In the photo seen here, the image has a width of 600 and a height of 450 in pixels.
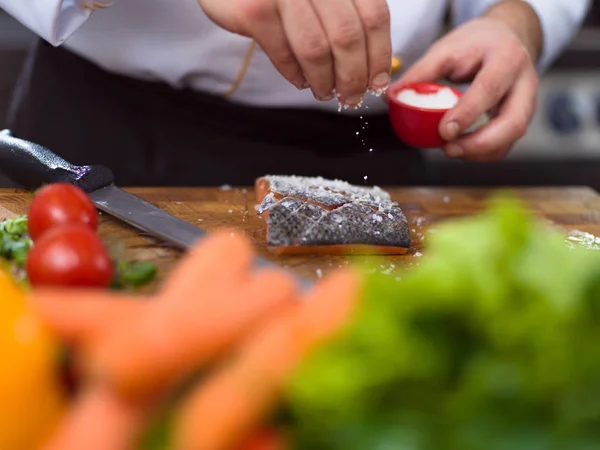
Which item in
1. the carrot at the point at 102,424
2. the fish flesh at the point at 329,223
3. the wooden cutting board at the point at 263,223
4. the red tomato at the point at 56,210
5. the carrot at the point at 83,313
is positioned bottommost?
the wooden cutting board at the point at 263,223

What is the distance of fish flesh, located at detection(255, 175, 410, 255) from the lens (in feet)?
4.19

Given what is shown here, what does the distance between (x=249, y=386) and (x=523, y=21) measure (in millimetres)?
1519

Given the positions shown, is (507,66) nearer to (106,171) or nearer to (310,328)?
(106,171)

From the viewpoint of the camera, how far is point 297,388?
1.72ft

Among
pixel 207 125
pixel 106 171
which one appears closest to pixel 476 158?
pixel 207 125

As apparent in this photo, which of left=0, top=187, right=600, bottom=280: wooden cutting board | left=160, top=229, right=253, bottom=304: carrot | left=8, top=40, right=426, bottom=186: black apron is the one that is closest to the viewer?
left=160, top=229, right=253, bottom=304: carrot

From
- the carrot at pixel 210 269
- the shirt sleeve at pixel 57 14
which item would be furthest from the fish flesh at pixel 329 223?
the carrot at pixel 210 269

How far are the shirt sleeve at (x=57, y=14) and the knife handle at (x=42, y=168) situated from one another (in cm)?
20

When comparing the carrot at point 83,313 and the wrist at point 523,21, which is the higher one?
the carrot at point 83,313

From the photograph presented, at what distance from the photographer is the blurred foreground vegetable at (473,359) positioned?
52 centimetres

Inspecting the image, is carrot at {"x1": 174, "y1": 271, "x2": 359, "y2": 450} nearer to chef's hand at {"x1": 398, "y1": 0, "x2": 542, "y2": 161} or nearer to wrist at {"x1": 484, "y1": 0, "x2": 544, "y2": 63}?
chef's hand at {"x1": 398, "y1": 0, "x2": 542, "y2": 161}

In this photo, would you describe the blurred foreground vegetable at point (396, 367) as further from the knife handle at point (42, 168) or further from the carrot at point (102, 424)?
the knife handle at point (42, 168)

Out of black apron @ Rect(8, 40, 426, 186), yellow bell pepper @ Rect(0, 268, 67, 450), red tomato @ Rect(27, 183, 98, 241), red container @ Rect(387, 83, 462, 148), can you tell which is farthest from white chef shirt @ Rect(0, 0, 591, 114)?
yellow bell pepper @ Rect(0, 268, 67, 450)

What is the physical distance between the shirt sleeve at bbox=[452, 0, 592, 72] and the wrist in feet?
0.05
